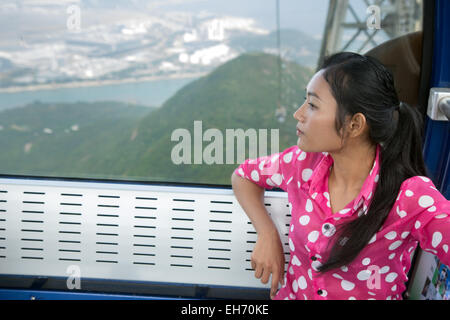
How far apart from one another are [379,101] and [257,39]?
3294mm

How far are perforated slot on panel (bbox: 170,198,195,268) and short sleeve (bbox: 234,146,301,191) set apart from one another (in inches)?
15.1

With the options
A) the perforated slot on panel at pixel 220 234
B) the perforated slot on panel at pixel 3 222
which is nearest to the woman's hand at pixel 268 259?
the perforated slot on panel at pixel 220 234

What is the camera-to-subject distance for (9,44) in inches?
88.8

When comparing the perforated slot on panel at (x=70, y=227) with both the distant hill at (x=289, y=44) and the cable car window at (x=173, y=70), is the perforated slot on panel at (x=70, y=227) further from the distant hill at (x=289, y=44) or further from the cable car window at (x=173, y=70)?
the distant hill at (x=289, y=44)

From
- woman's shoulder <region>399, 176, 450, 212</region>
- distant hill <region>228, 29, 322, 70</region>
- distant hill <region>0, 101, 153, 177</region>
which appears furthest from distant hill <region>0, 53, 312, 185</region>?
woman's shoulder <region>399, 176, 450, 212</region>

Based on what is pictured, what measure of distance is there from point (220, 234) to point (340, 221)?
644 millimetres

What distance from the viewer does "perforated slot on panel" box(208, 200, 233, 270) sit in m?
1.83

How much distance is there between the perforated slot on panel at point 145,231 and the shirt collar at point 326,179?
28.9 inches

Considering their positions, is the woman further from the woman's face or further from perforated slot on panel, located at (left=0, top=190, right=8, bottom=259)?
perforated slot on panel, located at (left=0, top=190, right=8, bottom=259)

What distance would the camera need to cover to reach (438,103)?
1.69 metres

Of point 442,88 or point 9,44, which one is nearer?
point 442,88
